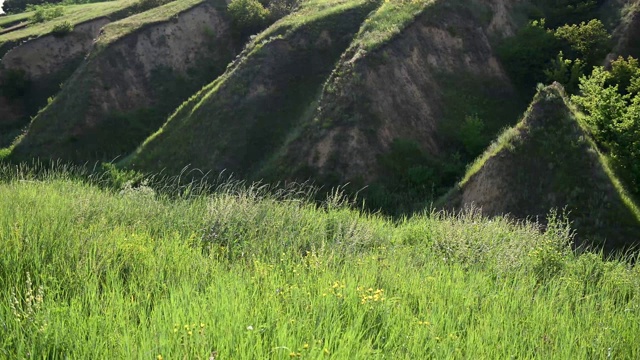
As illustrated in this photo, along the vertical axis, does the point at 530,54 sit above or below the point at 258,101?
above

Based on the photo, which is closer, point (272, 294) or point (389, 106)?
point (272, 294)

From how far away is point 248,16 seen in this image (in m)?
39.7

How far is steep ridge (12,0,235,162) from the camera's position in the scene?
33.4 meters

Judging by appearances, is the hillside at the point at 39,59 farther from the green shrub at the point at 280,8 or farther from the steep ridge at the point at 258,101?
the steep ridge at the point at 258,101

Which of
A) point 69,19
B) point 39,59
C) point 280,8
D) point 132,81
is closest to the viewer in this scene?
point 132,81

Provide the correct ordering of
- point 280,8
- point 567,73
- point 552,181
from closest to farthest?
1. point 552,181
2. point 567,73
3. point 280,8

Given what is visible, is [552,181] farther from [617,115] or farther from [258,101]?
[258,101]

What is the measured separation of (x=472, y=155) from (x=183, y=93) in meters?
22.3

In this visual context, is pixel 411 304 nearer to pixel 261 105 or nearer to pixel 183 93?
pixel 261 105

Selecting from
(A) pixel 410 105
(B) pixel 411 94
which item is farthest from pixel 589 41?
(A) pixel 410 105

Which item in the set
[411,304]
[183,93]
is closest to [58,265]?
[411,304]

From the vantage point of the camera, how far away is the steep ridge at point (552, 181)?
15453 mm

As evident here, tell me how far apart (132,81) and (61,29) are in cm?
1191

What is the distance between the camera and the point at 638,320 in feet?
23.6
